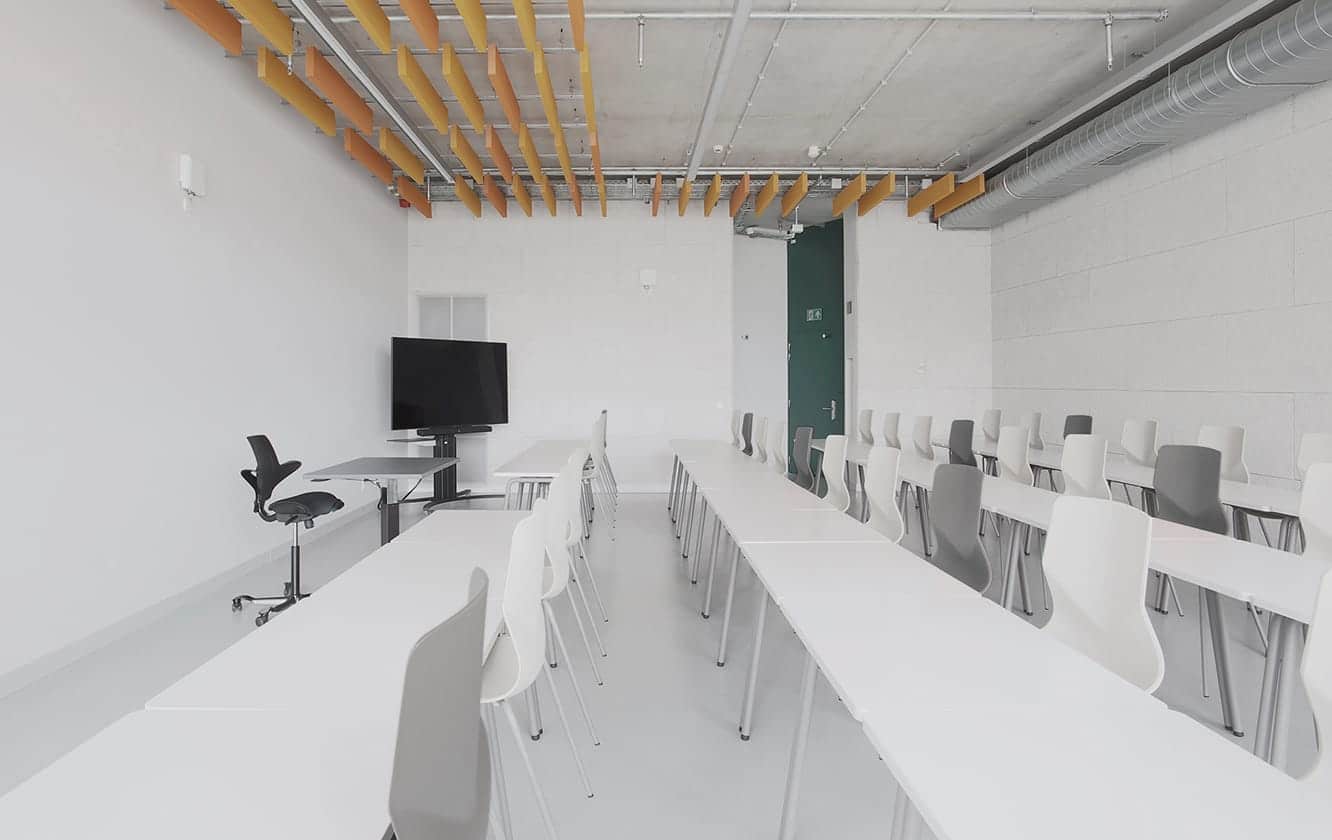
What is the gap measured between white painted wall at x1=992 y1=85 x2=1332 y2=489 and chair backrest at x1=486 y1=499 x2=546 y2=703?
5.92 m

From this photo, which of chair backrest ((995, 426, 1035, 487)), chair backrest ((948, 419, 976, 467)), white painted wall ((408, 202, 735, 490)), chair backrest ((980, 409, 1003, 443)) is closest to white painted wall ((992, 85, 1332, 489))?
chair backrest ((980, 409, 1003, 443))

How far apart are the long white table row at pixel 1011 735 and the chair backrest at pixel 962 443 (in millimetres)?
4536

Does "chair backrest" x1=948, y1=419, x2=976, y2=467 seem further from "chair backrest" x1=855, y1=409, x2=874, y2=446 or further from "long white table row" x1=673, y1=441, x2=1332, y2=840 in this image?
"long white table row" x1=673, y1=441, x2=1332, y2=840

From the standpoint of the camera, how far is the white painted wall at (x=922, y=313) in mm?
9227

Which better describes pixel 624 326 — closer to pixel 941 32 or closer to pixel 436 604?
pixel 941 32

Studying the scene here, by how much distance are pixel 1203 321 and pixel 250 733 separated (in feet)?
24.2

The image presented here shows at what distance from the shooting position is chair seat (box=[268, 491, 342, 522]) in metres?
4.32

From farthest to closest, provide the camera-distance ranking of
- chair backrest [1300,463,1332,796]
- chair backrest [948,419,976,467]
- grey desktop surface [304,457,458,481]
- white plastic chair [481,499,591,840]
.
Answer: chair backrest [948,419,976,467] → grey desktop surface [304,457,458,481] → white plastic chair [481,499,591,840] → chair backrest [1300,463,1332,796]

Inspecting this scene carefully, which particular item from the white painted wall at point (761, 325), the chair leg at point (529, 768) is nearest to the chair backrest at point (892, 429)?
the white painted wall at point (761, 325)

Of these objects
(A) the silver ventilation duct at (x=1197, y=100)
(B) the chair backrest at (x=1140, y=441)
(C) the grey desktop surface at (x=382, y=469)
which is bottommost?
(C) the grey desktop surface at (x=382, y=469)

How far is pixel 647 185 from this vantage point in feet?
28.9

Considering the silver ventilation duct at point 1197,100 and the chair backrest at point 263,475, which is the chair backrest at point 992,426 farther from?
the chair backrest at point 263,475

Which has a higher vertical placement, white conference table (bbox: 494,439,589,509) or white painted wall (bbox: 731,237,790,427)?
white painted wall (bbox: 731,237,790,427)

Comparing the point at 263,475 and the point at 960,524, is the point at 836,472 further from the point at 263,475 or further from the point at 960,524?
the point at 263,475
